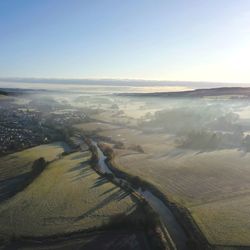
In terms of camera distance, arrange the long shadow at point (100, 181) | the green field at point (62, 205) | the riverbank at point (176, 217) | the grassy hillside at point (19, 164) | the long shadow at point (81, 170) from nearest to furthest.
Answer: the riverbank at point (176, 217) < the green field at point (62, 205) < the long shadow at point (100, 181) < the grassy hillside at point (19, 164) < the long shadow at point (81, 170)

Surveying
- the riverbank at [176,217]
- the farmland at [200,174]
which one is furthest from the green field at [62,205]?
the farmland at [200,174]

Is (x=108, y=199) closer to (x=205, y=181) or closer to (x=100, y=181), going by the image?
(x=100, y=181)

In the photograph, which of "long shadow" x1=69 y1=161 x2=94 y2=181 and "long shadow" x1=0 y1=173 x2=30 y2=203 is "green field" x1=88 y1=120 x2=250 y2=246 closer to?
"long shadow" x1=69 y1=161 x2=94 y2=181

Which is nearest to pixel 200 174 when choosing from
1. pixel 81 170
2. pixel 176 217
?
pixel 176 217

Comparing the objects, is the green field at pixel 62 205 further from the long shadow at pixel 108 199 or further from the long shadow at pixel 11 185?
the long shadow at pixel 11 185

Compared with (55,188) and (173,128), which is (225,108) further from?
(55,188)

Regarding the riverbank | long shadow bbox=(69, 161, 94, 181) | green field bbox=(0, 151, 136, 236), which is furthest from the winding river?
long shadow bbox=(69, 161, 94, 181)

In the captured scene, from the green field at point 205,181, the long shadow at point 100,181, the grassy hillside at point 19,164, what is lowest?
the grassy hillside at point 19,164

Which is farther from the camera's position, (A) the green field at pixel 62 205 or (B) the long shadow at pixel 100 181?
(B) the long shadow at pixel 100 181

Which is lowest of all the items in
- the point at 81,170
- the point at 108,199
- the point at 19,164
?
the point at 19,164
